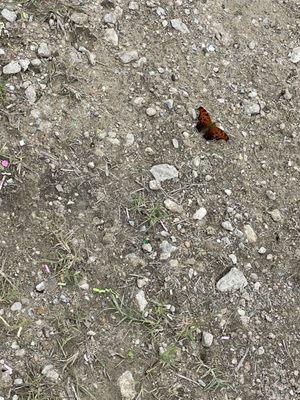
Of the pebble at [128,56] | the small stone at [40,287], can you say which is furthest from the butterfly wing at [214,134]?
the small stone at [40,287]

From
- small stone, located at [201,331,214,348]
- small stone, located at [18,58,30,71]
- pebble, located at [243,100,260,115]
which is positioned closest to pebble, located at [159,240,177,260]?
small stone, located at [201,331,214,348]

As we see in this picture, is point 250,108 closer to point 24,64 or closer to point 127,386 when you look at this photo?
point 24,64

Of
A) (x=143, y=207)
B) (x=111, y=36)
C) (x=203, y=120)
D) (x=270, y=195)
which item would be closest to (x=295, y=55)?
(x=203, y=120)

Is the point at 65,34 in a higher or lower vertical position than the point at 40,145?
higher

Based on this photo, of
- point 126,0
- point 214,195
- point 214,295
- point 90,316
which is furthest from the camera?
point 126,0

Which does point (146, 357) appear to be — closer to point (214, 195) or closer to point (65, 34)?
point (214, 195)

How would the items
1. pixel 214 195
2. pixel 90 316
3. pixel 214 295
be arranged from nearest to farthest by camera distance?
pixel 90 316, pixel 214 295, pixel 214 195

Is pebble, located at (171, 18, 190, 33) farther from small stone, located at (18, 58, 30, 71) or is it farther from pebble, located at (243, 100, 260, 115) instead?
small stone, located at (18, 58, 30, 71)

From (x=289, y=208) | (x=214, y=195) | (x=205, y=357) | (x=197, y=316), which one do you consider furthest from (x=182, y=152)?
(x=205, y=357)
